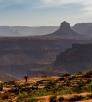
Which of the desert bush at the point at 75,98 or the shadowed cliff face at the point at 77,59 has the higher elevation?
the shadowed cliff face at the point at 77,59

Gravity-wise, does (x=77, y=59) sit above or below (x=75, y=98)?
above

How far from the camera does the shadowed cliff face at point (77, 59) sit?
545 feet

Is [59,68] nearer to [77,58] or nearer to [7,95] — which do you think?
[77,58]

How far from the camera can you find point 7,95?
56.3ft

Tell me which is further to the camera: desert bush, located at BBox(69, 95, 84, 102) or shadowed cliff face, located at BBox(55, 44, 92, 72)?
shadowed cliff face, located at BBox(55, 44, 92, 72)

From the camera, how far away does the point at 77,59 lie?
17125 cm

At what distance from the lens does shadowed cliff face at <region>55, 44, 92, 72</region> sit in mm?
166250

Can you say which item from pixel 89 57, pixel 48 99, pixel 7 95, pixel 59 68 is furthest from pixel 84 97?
pixel 89 57

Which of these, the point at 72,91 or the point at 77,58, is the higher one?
the point at 77,58

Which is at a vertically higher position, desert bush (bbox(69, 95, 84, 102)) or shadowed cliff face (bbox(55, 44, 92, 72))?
shadowed cliff face (bbox(55, 44, 92, 72))

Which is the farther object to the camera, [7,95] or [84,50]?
[84,50]

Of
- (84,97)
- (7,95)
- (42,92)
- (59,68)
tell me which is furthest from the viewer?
(59,68)

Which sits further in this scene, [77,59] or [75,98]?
[77,59]

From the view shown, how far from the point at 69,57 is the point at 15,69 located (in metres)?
35.0
